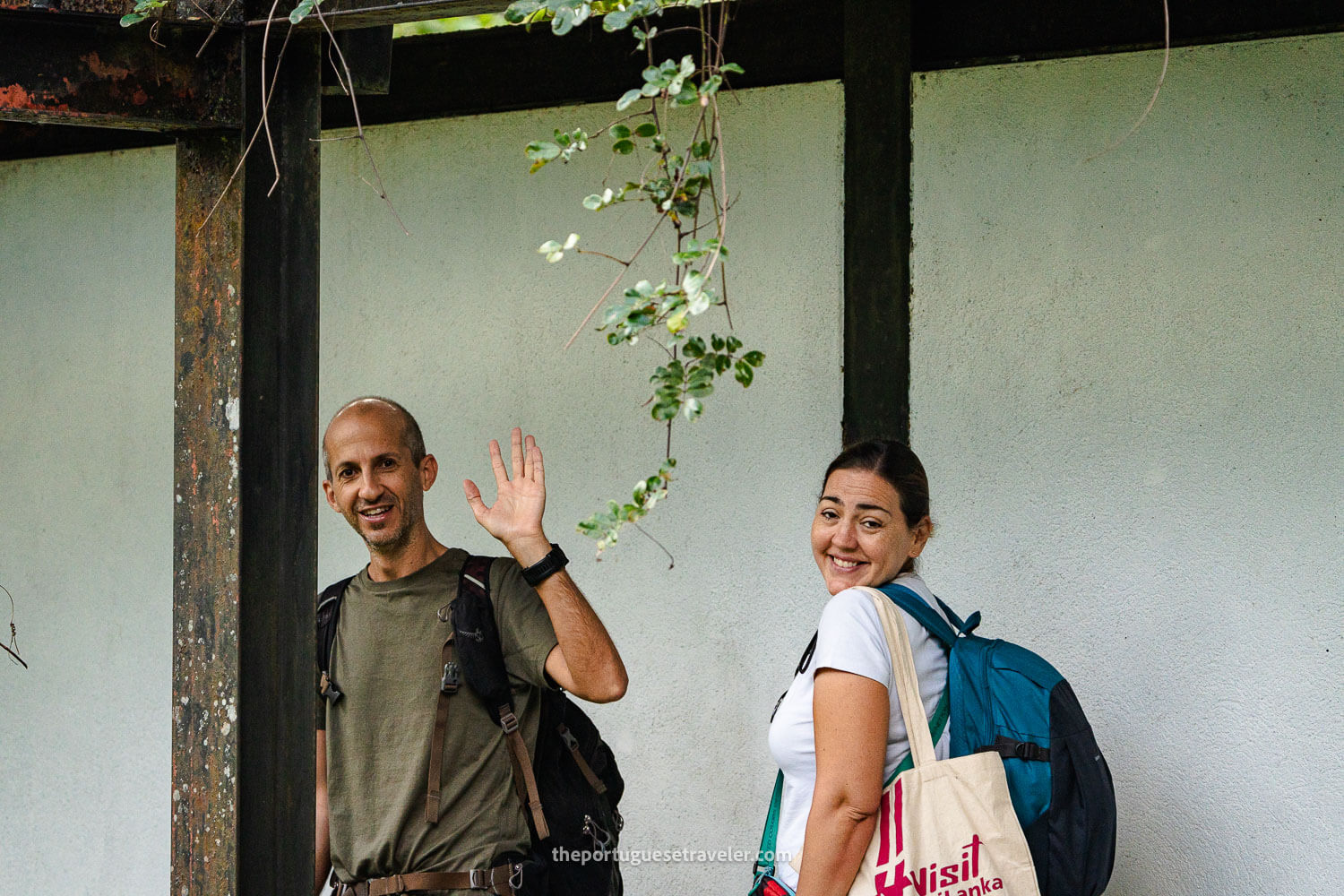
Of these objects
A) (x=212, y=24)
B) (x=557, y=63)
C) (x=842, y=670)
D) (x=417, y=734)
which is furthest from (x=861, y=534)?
(x=557, y=63)

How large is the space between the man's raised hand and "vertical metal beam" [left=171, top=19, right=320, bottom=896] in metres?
0.37

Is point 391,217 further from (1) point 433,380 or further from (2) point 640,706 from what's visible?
(2) point 640,706

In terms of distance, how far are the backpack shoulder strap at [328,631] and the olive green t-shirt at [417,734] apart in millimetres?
15

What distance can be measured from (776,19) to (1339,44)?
4.73 feet

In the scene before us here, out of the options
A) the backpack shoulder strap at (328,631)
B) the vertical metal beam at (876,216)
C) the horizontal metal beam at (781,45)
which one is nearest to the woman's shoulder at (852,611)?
the backpack shoulder strap at (328,631)

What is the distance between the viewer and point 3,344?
15.2 ft

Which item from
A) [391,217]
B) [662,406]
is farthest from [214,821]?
[391,217]

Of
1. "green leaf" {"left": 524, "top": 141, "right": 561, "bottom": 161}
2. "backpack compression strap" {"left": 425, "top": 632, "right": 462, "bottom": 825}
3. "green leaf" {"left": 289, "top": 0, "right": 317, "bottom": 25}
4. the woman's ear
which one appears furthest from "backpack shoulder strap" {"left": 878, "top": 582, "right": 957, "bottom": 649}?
"green leaf" {"left": 289, "top": 0, "right": 317, "bottom": 25}

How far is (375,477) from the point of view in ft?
9.57

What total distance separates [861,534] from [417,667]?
0.97 metres

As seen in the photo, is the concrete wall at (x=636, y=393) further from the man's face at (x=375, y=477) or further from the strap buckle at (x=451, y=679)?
the strap buckle at (x=451, y=679)

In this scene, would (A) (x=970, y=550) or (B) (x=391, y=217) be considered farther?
(B) (x=391, y=217)

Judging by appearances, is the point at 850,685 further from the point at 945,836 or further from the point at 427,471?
the point at 427,471

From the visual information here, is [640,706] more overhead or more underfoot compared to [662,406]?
more underfoot
